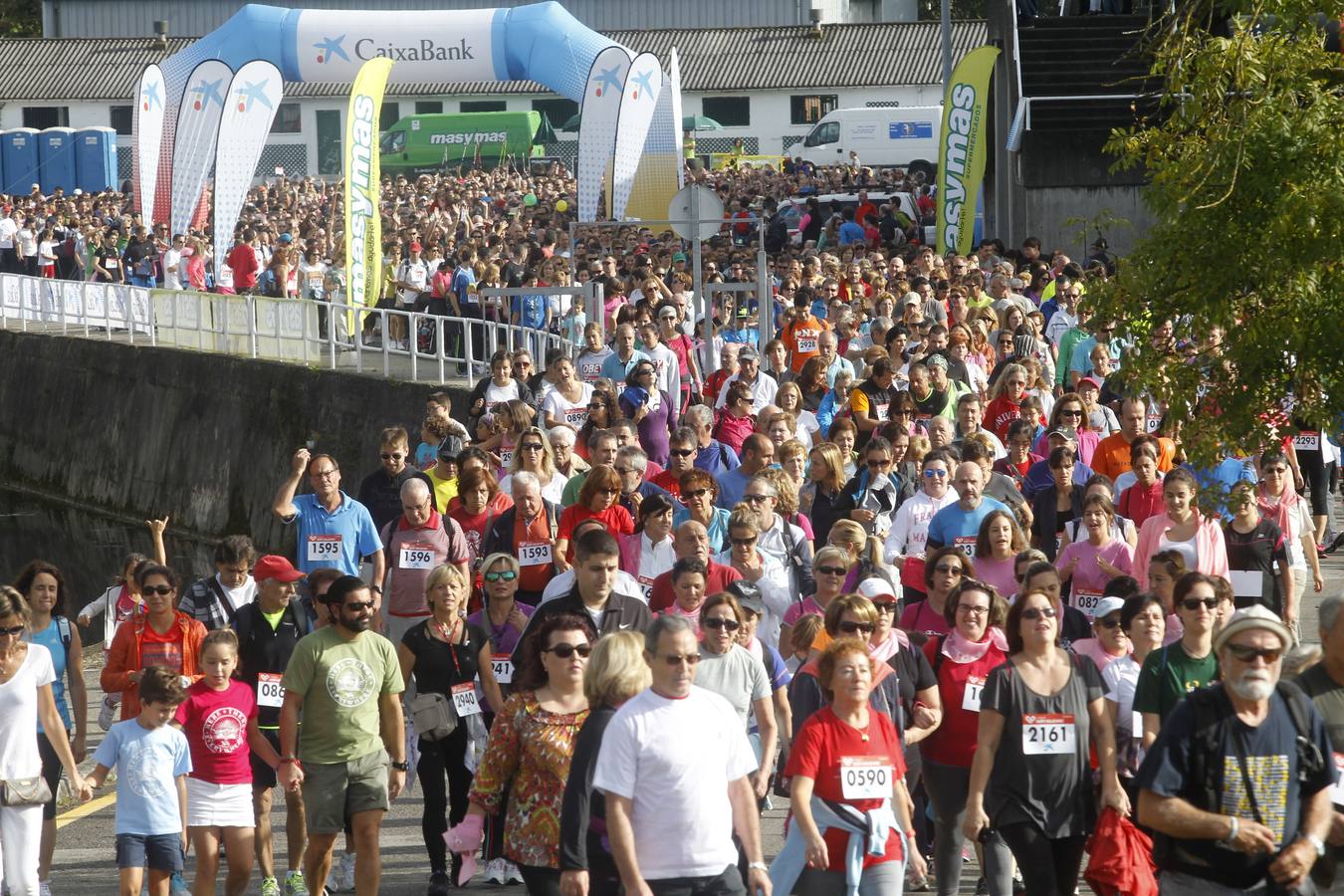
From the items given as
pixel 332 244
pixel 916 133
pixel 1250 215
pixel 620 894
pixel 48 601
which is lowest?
pixel 620 894

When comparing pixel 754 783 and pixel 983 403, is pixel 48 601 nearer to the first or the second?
pixel 754 783

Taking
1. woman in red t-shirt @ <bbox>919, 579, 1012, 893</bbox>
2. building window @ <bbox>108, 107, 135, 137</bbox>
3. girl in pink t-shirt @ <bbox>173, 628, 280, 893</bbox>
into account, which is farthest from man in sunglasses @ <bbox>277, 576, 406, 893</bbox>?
building window @ <bbox>108, 107, 135, 137</bbox>

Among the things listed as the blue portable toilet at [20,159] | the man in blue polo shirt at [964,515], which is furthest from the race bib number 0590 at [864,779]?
the blue portable toilet at [20,159]

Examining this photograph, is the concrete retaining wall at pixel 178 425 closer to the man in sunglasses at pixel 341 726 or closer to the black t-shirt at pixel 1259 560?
the black t-shirt at pixel 1259 560

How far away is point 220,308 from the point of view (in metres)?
30.6

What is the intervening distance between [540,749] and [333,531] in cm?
465

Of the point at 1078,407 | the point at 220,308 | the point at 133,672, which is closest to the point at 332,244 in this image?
the point at 220,308

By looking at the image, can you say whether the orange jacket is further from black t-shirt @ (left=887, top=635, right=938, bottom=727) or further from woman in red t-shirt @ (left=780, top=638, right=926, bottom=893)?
woman in red t-shirt @ (left=780, top=638, right=926, bottom=893)

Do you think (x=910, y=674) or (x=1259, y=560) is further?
(x=1259, y=560)

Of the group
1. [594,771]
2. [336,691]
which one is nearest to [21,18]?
[336,691]

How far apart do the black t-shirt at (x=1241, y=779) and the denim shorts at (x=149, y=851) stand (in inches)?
163

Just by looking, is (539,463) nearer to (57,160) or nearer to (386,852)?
(386,852)

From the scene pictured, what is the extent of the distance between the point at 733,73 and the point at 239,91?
1697 inches

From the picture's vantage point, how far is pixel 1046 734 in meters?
7.78
